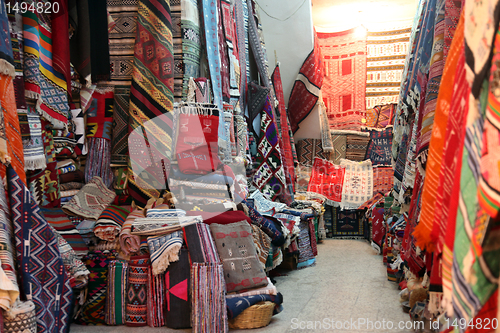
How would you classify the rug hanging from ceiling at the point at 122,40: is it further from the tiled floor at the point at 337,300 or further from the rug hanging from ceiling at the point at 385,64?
the rug hanging from ceiling at the point at 385,64

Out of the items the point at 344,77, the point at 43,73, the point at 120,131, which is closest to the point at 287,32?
the point at 344,77

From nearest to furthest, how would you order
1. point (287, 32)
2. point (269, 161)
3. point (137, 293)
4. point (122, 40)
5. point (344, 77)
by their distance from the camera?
point (137, 293) < point (122, 40) < point (269, 161) < point (287, 32) < point (344, 77)

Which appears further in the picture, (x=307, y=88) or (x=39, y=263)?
(x=307, y=88)

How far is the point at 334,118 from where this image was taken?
610 centimetres

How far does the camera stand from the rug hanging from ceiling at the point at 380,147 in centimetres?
556

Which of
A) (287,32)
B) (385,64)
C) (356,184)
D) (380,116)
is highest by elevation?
(287,32)

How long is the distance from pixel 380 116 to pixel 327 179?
136 cm

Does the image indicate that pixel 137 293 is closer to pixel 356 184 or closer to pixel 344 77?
pixel 356 184

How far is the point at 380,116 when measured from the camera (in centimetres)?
591

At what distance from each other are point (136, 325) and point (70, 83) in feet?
4.89

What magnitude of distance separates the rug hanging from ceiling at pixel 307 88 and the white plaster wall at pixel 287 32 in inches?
4.0

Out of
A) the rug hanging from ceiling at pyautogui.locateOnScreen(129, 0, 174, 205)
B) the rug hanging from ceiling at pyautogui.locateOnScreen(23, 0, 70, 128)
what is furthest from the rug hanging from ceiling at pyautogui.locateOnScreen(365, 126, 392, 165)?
the rug hanging from ceiling at pyautogui.locateOnScreen(23, 0, 70, 128)

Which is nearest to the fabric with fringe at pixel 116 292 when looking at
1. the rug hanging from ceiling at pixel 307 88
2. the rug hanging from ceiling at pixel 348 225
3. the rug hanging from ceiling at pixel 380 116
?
the rug hanging from ceiling at pixel 348 225

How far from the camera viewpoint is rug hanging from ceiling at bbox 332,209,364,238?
16.4 ft
